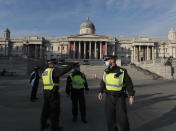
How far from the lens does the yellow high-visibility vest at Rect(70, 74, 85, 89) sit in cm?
522

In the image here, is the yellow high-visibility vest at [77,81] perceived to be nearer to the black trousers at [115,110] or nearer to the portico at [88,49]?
the black trousers at [115,110]

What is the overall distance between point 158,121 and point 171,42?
70637mm

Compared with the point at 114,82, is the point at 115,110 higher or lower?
lower

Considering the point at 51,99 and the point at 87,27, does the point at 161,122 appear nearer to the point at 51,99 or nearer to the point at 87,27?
the point at 51,99

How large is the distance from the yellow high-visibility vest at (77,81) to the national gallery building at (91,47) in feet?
176

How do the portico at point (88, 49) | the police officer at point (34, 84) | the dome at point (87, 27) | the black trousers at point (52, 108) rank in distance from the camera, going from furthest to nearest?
the dome at point (87, 27) < the portico at point (88, 49) < the police officer at point (34, 84) < the black trousers at point (52, 108)

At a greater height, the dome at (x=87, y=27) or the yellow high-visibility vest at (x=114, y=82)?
the dome at (x=87, y=27)

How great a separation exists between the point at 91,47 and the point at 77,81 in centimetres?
5851

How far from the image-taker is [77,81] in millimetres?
5254

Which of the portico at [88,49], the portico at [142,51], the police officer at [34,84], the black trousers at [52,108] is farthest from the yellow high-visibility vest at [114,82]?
the portico at [142,51]

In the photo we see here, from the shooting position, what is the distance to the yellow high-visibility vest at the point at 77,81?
5.22 m

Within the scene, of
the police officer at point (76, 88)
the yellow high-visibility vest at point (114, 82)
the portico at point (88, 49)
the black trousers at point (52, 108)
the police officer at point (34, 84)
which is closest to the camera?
the yellow high-visibility vest at point (114, 82)

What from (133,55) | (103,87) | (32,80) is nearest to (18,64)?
(32,80)

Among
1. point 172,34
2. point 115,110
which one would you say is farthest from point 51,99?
point 172,34
